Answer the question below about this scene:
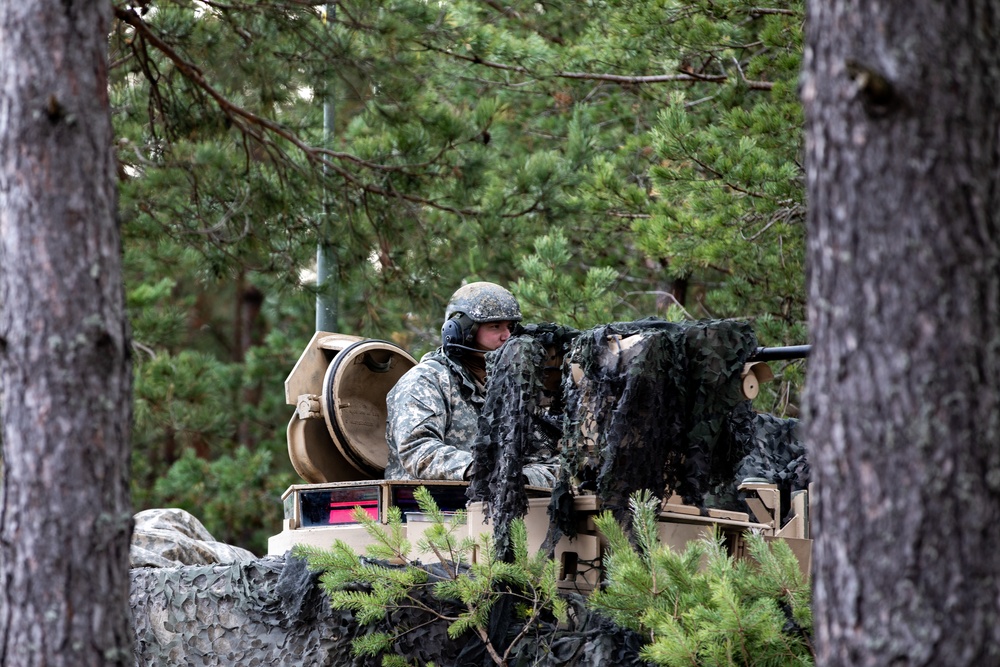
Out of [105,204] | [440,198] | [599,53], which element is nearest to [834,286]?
[105,204]

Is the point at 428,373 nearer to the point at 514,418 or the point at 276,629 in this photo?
the point at 514,418

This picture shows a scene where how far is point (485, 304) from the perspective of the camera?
6824 millimetres

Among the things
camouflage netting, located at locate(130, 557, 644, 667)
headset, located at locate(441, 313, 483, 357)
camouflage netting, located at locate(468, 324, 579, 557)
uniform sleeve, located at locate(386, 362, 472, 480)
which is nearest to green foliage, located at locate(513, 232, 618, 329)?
headset, located at locate(441, 313, 483, 357)

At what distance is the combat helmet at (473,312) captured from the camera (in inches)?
269

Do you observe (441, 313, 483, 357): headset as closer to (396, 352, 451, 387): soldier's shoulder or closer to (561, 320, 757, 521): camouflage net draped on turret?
(396, 352, 451, 387): soldier's shoulder

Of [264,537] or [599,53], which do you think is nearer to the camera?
[599,53]

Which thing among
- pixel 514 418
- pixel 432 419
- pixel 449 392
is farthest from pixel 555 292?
pixel 514 418

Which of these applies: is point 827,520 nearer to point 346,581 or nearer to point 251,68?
point 346,581

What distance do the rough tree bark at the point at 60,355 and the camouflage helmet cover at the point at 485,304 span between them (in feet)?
10.4

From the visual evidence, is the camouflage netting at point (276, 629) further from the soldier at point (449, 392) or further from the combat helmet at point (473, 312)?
the combat helmet at point (473, 312)

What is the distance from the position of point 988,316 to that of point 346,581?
3.02m

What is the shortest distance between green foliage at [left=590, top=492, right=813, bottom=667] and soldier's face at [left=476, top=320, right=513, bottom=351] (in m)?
2.18

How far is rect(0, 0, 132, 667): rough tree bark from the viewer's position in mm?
3572

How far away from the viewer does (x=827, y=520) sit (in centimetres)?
302
